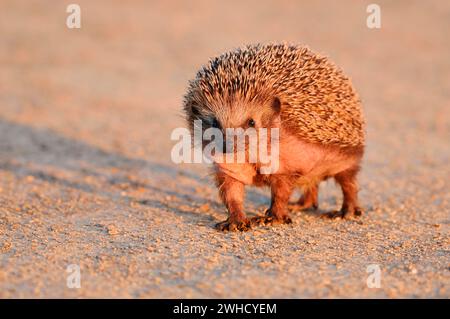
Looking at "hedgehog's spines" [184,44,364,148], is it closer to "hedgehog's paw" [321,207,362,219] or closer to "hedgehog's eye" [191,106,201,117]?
"hedgehog's eye" [191,106,201,117]

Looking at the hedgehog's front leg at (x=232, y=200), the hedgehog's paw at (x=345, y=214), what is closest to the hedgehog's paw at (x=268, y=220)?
the hedgehog's front leg at (x=232, y=200)

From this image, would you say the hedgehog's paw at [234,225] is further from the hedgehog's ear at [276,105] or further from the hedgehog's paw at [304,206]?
the hedgehog's paw at [304,206]

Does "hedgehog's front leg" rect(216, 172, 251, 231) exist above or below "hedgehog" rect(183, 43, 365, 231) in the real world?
below

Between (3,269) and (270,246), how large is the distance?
281cm

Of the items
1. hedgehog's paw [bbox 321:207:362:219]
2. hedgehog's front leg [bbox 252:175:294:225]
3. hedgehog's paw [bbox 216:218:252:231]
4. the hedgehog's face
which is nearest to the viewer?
the hedgehog's face

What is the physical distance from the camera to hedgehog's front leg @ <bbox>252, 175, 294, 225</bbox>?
7.77 m

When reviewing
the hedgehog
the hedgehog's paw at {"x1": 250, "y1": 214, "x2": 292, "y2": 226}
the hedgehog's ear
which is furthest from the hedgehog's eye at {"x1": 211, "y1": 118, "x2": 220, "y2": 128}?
the hedgehog's paw at {"x1": 250, "y1": 214, "x2": 292, "y2": 226}

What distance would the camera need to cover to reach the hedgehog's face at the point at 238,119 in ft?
23.8

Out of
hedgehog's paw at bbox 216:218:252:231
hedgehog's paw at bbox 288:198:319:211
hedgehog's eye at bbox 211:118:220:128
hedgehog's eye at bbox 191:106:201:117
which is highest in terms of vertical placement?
hedgehog's eye at bbox 191:106:201:117

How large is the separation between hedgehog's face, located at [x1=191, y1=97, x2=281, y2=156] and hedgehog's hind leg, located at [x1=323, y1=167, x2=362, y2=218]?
5.55 ft

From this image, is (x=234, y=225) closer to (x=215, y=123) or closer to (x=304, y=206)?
(x=215, y=123)

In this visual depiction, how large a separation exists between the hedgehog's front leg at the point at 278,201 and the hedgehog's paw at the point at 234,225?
0.22 meters

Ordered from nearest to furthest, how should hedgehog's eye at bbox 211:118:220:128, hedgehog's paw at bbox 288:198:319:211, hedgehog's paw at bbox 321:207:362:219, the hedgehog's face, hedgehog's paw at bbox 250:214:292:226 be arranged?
the hedgehog's face, hedgehog's eye at bbox 211:118:220:128, hedgehog's paw at bbox 250:214:292:226, hedgehog's paw at bbox 321:207:362:219, hedgehog's paw at bbox 288:198:319:211

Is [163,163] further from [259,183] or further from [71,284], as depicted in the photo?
[71,284]
